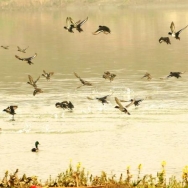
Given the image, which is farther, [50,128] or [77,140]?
[50,128]

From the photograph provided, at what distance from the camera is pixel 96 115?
46.4 metres

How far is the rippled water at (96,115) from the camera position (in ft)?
115

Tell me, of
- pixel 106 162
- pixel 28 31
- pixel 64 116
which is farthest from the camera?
pixel 28 31

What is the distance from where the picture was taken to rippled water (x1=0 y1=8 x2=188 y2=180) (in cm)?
3509

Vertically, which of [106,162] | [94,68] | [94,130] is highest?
[94,68]

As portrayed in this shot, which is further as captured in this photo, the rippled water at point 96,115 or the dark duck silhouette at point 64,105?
the dark duck silhouette at point 64,105

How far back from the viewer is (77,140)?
39.5 metres

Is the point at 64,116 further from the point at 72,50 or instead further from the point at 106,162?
the point at 72,50

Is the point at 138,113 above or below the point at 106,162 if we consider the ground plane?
above

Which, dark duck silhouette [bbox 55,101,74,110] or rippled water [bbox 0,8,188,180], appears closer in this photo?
rippled water [bbox 0,8,188,180]

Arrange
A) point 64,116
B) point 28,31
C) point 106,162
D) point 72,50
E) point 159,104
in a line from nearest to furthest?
point 106,162 < point 64,116 < point 159,104 < point 72,50 < point 28,31

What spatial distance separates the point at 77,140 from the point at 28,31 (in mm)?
96197

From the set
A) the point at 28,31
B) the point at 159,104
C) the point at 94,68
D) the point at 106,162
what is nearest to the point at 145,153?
the point at 106,162

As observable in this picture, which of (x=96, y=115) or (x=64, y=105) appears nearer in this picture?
(x=64, y=105)
